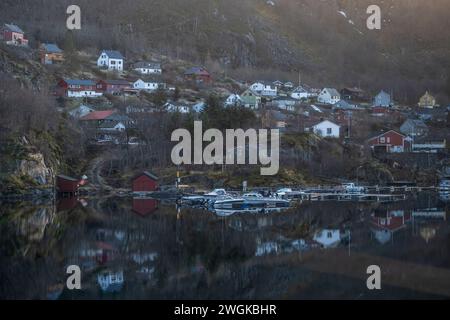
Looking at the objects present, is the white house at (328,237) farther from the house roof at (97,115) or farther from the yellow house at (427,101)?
the yellow house at (427,101)

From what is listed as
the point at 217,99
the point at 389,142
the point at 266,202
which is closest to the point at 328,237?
the point at 266,202

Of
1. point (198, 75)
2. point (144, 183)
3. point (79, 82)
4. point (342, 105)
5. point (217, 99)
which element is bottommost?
point (144, 183)

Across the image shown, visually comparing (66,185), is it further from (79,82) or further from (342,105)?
(342,105)

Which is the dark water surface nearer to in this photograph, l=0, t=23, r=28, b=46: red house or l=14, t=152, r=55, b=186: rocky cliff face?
l=14, t=152, r=55, b=186: rocky cliff face

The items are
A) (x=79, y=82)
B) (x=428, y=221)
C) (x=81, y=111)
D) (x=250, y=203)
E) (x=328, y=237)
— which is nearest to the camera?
(x=328, y=237)

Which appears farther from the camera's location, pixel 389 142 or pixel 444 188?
pixel 389 142

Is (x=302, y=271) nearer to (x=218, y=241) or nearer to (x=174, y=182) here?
(x=218, y=241)

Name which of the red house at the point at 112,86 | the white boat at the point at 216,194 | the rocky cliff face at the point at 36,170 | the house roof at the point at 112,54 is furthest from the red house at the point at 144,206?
the house roof at the point at 112,54
